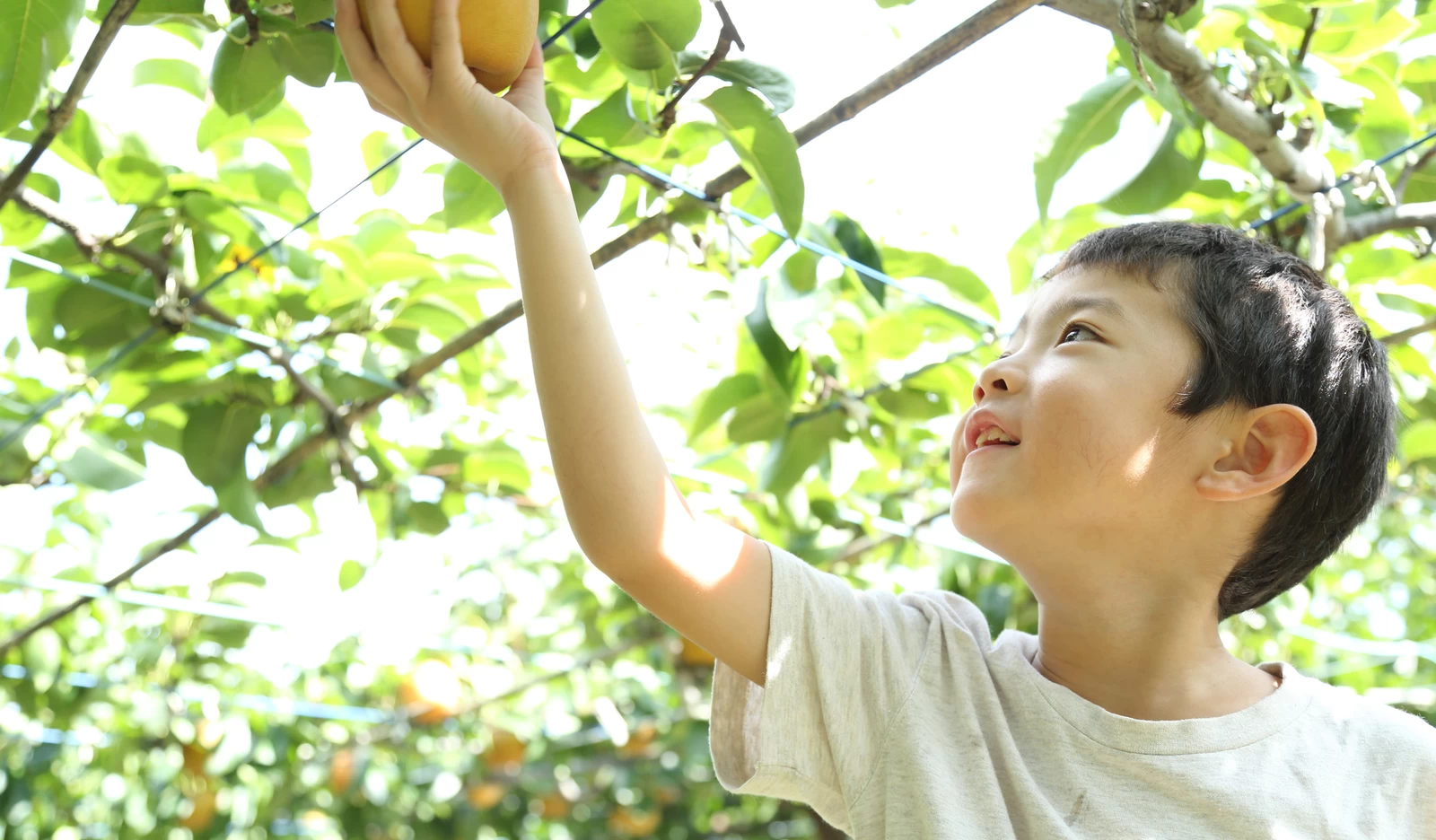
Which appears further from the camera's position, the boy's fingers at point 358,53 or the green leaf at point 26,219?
the green leaf at point 26,219

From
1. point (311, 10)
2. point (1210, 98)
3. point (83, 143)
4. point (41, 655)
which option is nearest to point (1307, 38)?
point (1210, 98)

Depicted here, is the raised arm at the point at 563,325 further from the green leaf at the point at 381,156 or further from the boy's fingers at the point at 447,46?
the green leaf at the point at 381,156

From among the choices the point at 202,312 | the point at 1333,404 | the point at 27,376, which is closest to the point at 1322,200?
the point at 1333,404

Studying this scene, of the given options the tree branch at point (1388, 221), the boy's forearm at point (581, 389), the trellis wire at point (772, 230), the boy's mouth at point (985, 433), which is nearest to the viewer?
the boy's forearm at point (581, 389)

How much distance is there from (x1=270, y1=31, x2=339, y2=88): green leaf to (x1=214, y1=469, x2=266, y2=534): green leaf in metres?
0.66

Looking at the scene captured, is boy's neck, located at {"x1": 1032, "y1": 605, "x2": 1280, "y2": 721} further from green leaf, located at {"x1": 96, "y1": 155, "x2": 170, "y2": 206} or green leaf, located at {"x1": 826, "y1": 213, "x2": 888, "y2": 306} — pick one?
green leaf, located at {"x1": 96, "y1": 155, "x2": 170, "y2": 206}

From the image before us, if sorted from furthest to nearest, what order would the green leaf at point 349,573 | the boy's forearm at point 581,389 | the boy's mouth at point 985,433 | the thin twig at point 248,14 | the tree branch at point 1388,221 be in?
the green leaf at point 349,573, the tree branch at point 1388,221, the thin twig at point 248,14, the boy's mouth at point 985,433, the boy's forearm at point 581,389

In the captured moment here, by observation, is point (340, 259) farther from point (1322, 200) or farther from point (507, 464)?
point (1322, 200)

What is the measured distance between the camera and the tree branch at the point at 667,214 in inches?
28.1

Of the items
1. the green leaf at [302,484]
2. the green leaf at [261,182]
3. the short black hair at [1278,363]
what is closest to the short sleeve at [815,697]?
the short black hair at [1278,363]

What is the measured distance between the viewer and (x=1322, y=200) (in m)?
0.94

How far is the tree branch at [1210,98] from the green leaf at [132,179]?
2.40 ft

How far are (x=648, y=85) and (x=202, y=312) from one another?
1.97ft

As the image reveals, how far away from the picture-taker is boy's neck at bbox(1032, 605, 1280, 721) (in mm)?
706
